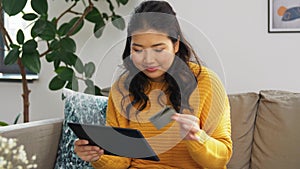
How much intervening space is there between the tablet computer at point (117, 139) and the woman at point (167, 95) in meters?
0.06

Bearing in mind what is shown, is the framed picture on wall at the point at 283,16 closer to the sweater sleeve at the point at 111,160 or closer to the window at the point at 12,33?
the sweater sleeve at the point at 111,160

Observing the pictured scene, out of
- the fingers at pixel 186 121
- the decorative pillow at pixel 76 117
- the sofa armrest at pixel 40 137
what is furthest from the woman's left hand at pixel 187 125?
the sofa armrest at pixel 40 137

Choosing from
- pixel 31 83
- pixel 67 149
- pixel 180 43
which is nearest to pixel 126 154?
pixel 180 43

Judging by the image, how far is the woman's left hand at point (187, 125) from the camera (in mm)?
1498

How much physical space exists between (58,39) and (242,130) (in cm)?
122

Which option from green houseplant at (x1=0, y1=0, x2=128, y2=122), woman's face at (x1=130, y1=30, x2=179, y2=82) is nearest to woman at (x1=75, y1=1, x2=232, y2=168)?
woman's face at (x1=130, y1=30, x2=179, y2=82)

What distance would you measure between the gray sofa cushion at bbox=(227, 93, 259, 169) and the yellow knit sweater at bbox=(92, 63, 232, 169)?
1.56ft

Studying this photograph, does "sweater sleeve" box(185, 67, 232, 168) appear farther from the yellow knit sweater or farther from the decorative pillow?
the decorative pillow

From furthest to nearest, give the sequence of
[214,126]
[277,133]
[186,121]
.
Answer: [277,133]
[214,126]
[186,121]

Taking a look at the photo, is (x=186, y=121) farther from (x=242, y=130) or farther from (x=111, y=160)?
(x=242, y=130)

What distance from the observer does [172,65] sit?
167cm

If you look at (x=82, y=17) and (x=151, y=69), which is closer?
(x=151, y=69)

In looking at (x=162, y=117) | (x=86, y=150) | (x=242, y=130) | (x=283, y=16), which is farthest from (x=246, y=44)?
(x=86, y=150)

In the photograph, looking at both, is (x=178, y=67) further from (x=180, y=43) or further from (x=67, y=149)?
(x=67, y=149)
